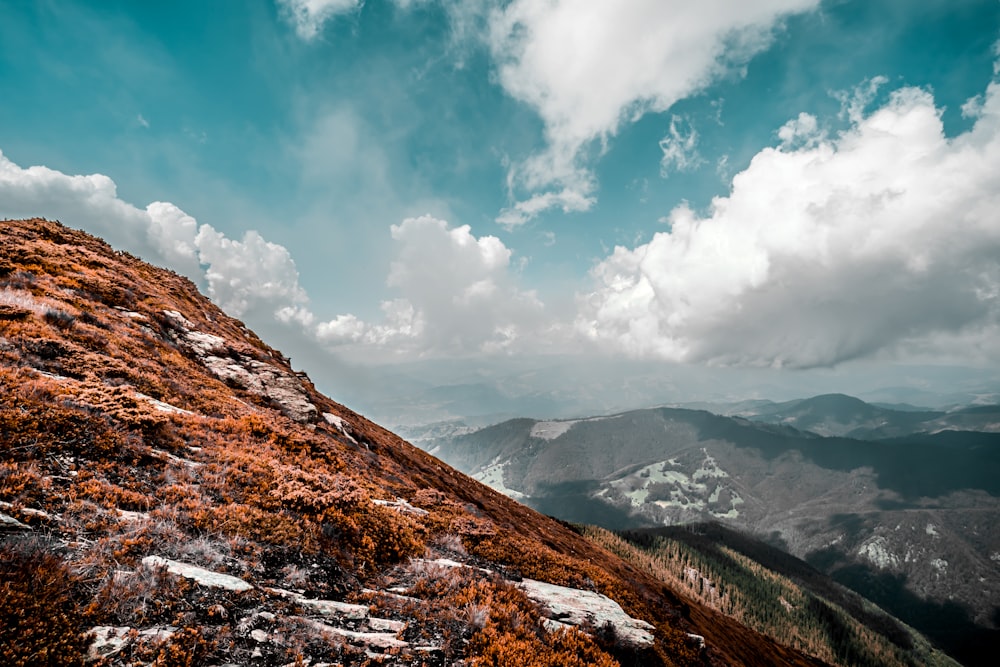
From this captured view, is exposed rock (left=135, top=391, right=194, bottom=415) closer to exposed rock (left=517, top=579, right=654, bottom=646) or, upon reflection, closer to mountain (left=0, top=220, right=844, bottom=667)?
mountain (left=0, top=220, right=844, bottom=667)

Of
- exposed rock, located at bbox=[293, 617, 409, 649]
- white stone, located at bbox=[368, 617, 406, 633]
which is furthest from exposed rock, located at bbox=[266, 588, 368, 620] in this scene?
exposed rock, located at bbox=[293, 617, 409, 649]

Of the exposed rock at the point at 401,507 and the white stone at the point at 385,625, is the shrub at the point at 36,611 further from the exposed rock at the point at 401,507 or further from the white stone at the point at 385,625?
the exposed rock at the point at 401,507

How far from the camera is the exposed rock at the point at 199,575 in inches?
336

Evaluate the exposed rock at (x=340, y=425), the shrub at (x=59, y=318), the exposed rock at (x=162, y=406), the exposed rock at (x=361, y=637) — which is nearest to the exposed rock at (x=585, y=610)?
the exposed rock at (x=361, y=637)

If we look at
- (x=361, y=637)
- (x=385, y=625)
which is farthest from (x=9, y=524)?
(x=385, y=625)

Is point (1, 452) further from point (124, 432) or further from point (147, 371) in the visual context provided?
point (147, 371)

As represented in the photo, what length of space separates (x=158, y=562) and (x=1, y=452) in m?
4.99

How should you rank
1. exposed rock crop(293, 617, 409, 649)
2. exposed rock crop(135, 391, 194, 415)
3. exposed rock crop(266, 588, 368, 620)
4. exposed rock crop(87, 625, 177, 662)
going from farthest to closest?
exposed rock crop(135, 391, 194, 415)
exposed rock crop(266, 588, 368, 620)
exposed rock crop(293, 617, 409, 649)
exposed rock crop(87, 625, 177, 662)

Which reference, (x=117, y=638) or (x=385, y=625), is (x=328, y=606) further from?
(x=117, y=638)

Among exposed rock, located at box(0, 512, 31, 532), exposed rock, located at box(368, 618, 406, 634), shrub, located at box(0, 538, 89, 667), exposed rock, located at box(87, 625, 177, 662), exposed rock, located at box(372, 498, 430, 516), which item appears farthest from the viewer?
exposed rock, located at box(372, 498, 430, 516)

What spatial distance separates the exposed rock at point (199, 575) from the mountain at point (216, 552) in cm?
5

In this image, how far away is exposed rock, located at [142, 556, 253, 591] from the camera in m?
8.53

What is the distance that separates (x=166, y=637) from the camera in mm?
7039

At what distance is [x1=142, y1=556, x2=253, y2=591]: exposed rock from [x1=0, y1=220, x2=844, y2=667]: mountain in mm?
48
